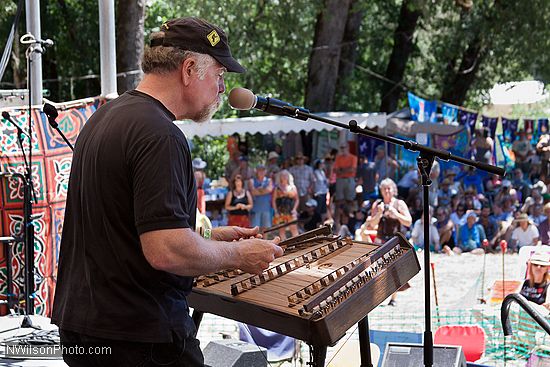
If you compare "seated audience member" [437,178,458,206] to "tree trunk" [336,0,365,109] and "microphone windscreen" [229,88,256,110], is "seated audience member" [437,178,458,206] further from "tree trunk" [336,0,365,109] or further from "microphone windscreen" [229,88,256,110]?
"microphone windscreen" [229,88,256,110]

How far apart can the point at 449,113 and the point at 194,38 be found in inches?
591

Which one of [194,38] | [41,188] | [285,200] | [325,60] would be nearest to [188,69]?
[194,38]

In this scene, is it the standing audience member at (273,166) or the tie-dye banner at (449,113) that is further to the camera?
the tie-dye banner at (449,113)

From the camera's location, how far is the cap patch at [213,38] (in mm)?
2518

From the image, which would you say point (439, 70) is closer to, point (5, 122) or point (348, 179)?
point (348, 179)

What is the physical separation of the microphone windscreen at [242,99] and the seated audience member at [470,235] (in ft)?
36.7

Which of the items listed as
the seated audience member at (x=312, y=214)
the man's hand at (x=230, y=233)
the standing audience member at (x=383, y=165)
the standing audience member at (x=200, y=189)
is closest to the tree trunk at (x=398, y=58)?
the standing audience member at (x=383, y=165)

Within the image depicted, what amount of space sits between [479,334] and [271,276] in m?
3.09

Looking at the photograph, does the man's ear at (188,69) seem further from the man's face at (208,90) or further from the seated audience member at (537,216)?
the seated audience member at (537,216)

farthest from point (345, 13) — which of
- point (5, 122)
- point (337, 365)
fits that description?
point (337, 365)

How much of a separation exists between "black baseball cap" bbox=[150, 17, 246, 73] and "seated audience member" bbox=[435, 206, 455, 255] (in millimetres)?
11720

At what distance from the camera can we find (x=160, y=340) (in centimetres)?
238

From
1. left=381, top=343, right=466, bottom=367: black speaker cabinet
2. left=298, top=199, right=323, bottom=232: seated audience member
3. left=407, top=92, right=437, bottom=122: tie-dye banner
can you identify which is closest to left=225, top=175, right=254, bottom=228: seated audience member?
left=298, top=199, right=323, bottom=232: seated audience member

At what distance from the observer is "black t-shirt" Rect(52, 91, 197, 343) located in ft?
7.45
